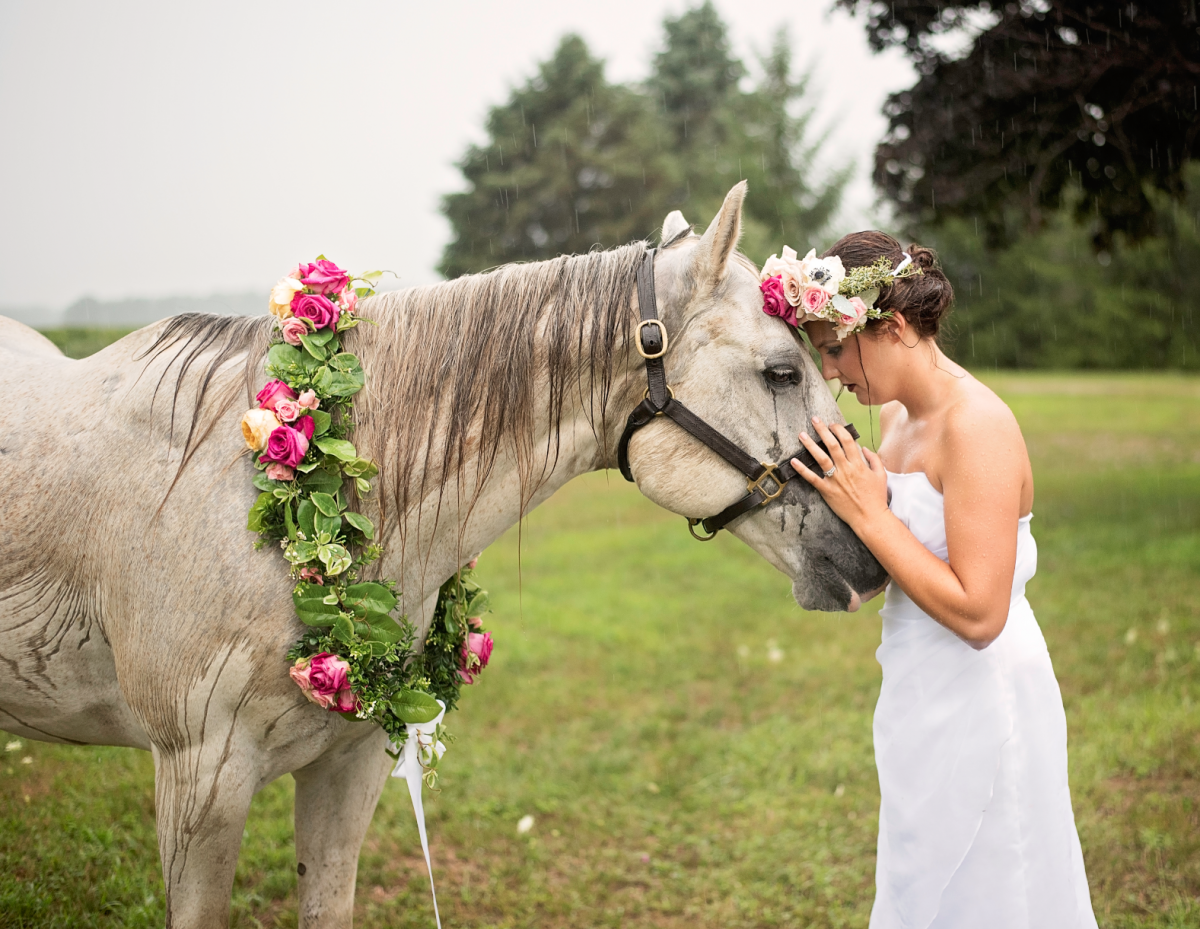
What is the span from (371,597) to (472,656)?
589mm

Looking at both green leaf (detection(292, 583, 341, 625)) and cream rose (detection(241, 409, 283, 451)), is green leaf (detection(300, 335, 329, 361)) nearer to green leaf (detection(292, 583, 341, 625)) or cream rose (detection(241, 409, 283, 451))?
cream rose (detection(241, 409, 283, 451))

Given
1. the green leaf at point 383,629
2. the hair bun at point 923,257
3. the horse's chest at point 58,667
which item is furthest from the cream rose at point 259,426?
the hair bun at point 923,257

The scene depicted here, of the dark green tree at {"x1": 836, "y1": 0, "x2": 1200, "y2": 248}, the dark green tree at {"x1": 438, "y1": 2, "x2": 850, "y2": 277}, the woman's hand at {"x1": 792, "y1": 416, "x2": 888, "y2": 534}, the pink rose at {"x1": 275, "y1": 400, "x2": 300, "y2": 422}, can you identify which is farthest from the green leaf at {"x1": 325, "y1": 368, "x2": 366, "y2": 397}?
the dark green tree at {"x1": 438, "y1": 2, "x2": 850, "y2": 277}

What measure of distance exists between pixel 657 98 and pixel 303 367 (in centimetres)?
3821

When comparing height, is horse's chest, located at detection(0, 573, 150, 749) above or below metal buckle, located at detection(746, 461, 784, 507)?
below

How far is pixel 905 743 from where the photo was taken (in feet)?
8.16

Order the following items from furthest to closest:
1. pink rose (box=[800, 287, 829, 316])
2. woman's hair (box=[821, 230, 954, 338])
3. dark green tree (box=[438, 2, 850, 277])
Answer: dark green tree (box=[438, 2, 850, 277]), woman's hair (box=[821, 230, 954, 338]), pink rose (box=[800, 287, 829, 316])

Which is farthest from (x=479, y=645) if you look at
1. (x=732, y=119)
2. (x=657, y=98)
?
(x=657, y=98)

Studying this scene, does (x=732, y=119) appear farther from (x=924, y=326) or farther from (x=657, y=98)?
(x=924, y=326)

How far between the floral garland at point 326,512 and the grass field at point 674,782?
1.95 meters

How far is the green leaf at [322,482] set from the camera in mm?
2158

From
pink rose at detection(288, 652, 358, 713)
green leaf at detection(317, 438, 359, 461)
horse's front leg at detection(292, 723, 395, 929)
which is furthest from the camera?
horse's front leg at detection(292, 723, 395, 929)

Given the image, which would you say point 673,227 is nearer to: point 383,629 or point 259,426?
point 259,426

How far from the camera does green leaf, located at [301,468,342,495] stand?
2158 millimetres
